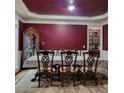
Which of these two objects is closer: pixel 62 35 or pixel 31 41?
pixel 31 41

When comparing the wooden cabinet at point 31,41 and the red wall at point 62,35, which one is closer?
the wooden cabinet at point 31,41

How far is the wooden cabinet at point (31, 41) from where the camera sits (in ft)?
28.0

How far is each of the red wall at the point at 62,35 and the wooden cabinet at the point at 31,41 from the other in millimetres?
385

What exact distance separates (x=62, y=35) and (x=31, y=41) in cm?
161

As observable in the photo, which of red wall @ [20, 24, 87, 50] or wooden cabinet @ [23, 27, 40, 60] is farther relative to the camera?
red wall @ [20, 24, 87, 50]

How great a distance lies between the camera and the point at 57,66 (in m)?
5.68

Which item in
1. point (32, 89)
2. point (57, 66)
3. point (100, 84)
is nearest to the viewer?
point (32, 89)

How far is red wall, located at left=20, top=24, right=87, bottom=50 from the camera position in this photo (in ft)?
29.6

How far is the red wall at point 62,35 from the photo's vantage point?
902 centimetres

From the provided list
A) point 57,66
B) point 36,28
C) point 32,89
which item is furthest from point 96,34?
point 32,89

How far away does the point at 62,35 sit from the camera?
9.12 metres

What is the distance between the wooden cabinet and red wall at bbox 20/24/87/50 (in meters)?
0.38
